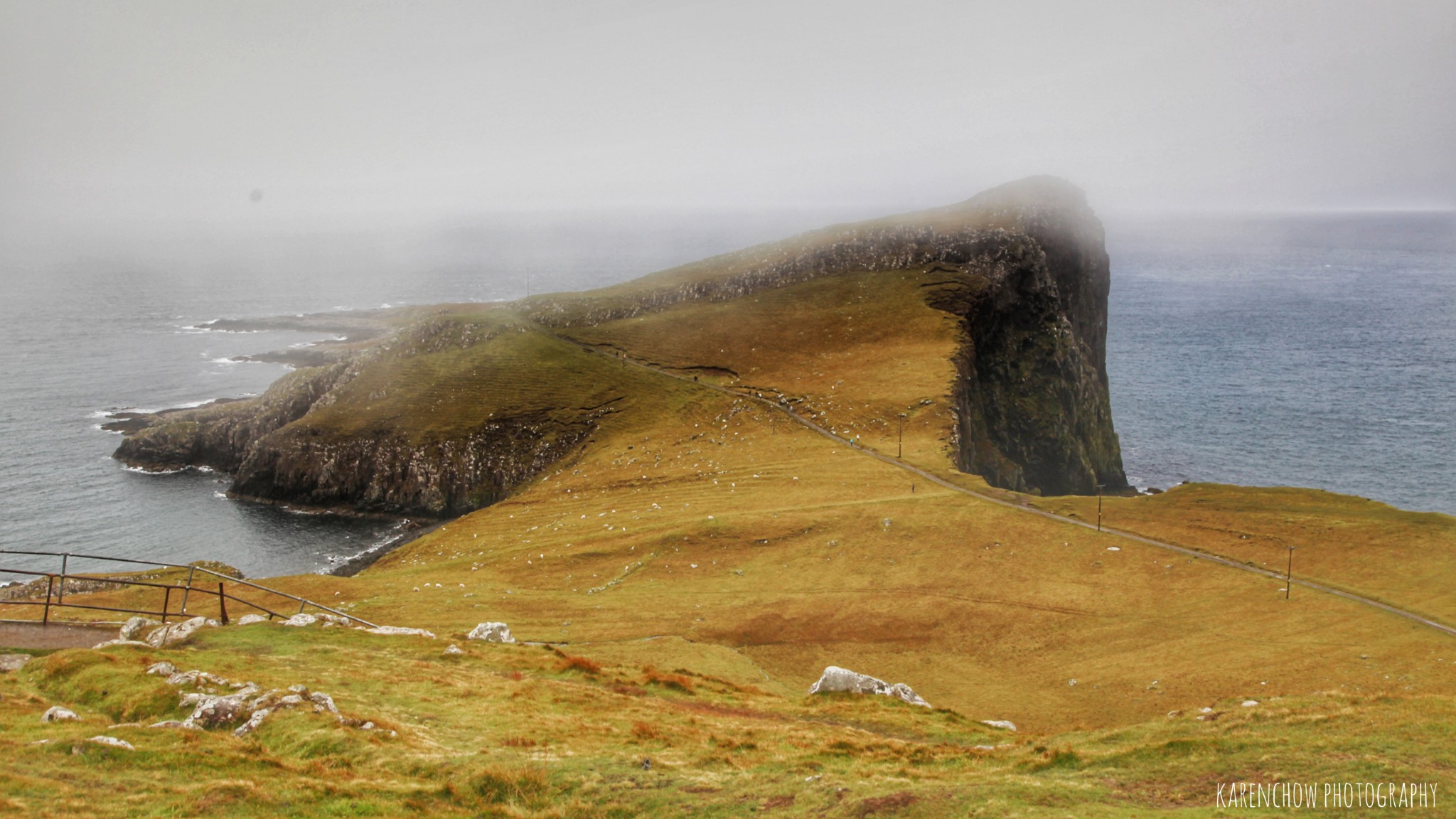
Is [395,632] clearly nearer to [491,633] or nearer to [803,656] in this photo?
[491,633]

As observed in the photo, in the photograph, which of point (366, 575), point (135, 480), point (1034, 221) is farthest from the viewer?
point (1034, 221)

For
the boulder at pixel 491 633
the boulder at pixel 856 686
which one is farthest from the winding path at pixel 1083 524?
the boulder at pixel 491 633

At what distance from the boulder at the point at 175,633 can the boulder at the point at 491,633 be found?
9.77 meters

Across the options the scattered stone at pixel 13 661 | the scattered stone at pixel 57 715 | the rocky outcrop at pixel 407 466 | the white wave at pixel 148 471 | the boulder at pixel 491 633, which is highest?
the scattered stone at pixel 57 715

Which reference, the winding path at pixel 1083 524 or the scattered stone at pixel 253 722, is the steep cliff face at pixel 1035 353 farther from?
the scattered stone at pixel 253 722

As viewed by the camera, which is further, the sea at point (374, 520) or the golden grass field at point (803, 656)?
the sea at point (374, 520)

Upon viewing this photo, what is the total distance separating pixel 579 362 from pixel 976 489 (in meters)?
58.6

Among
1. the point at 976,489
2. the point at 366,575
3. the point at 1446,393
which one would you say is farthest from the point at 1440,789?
the point at 1446,393

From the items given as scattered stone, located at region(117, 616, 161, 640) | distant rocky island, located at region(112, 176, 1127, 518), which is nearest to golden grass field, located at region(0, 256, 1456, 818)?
scattered stone, located at region(117, 616, 161, 640)

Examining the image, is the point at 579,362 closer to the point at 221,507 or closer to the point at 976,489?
the point at 221,507

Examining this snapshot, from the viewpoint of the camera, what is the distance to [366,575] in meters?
60.9

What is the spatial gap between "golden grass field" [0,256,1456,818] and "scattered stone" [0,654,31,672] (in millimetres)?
973

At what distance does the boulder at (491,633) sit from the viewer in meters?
35.0

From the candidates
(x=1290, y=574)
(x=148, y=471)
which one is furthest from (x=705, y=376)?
(x=148, y=471)
